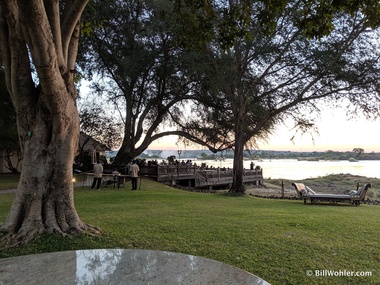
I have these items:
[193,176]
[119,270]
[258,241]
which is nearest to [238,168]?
→ [193,176]

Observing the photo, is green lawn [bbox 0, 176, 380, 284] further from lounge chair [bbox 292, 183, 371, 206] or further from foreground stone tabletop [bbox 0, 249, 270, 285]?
lounge chair [bbox 292, 183, 371, 206]

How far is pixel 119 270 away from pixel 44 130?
4.23 meters

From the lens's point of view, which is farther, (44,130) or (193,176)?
(193,176)

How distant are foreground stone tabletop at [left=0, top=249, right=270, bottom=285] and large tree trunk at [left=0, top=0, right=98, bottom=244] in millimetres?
2785

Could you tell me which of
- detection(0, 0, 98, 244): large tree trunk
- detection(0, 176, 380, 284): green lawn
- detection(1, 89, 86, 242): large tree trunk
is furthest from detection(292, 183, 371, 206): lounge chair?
detection(1, 89, 86, 242): large tree trunk

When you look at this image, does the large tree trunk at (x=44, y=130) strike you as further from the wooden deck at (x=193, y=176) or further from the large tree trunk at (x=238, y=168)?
the wooden deck at (x=193, y=176)

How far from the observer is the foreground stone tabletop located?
2.75 meters

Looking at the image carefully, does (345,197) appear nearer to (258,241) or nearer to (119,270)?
(258,241)

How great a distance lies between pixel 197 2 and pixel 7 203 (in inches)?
373

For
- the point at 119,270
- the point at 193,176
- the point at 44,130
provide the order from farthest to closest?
the point at 193,176 < the point at 44,130 < the point at 119,270

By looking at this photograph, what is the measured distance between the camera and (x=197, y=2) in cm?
746

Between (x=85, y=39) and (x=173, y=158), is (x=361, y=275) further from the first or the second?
(x=173, y=158)

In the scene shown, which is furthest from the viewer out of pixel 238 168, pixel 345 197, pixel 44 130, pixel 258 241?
pixel 238 168

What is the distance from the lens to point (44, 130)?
634 centimetres
